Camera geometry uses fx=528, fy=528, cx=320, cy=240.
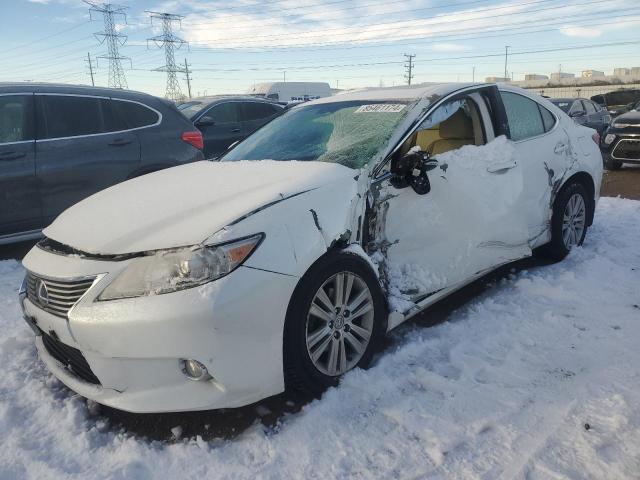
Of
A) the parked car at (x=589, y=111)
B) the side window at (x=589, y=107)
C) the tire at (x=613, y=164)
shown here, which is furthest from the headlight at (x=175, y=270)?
the side window at (x=589, y=107)

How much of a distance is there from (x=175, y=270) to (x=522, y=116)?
3.09 meters

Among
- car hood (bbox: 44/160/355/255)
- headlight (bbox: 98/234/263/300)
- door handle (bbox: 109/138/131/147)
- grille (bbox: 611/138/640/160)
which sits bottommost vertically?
grille (bbox: 611/138/640/160)

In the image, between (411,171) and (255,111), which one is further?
A: (255,111)

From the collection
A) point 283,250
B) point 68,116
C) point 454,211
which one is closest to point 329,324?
point 283,250

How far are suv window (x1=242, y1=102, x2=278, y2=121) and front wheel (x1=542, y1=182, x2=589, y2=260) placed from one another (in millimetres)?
7496

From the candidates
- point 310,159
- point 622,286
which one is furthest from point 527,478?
point 622,286

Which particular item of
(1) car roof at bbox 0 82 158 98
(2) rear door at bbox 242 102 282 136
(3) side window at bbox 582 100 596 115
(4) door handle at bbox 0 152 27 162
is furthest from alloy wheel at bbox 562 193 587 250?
(3) side window at bbox 582 100 596 115

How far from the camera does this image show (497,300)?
12.1 feet

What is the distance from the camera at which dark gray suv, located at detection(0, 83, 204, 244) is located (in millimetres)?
4770

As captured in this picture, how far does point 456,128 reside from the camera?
3.88m

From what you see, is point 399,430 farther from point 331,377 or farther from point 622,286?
point 622,286

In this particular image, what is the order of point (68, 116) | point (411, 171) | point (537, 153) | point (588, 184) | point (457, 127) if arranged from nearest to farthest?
point (411, 171) → point (457, 127) → point (537, 153) → point (588, 184) → point (68, 116)

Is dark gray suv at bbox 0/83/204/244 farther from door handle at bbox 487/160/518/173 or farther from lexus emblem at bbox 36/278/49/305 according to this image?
door handle at bbox 487/160/518/173

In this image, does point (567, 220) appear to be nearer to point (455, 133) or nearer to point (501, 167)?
point (501, 167)
